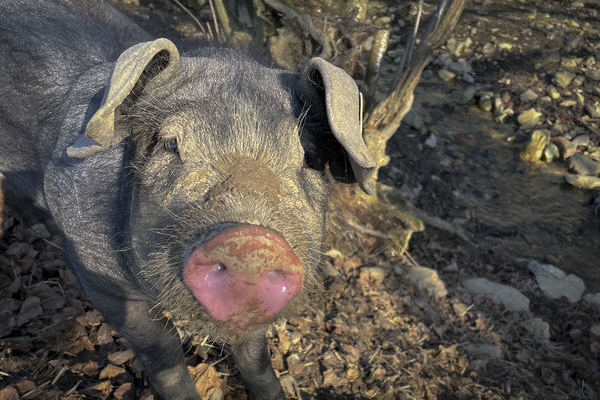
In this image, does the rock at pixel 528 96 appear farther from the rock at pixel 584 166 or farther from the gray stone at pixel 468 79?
the rock at pixel 584 166

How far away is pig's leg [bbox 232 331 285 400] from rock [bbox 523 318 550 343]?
2.26 meters

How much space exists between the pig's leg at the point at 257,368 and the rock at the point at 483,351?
1.58 m

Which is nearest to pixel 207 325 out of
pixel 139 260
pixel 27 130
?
pixel 139 260

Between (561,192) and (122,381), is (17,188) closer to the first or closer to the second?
(122,381)

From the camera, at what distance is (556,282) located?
480cm

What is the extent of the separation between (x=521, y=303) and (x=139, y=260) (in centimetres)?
350

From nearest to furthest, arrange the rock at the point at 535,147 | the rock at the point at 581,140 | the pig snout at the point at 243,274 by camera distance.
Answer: the pig snout at the point at 243,274 → the rock at the point at 535,147 → the rock at the point at 581,140

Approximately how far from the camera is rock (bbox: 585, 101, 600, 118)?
289 inches

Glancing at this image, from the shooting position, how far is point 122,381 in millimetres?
3154

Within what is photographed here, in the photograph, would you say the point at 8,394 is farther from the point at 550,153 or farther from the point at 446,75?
the point at 446,75

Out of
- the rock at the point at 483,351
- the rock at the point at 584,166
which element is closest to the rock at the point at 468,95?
the rock at the point at 584,166

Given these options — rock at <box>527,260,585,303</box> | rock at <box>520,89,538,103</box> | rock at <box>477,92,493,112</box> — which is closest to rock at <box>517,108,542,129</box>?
rock at <box>520,89,538,103</box>

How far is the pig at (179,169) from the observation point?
1.89 meters

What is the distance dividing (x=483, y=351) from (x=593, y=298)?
1448mm
